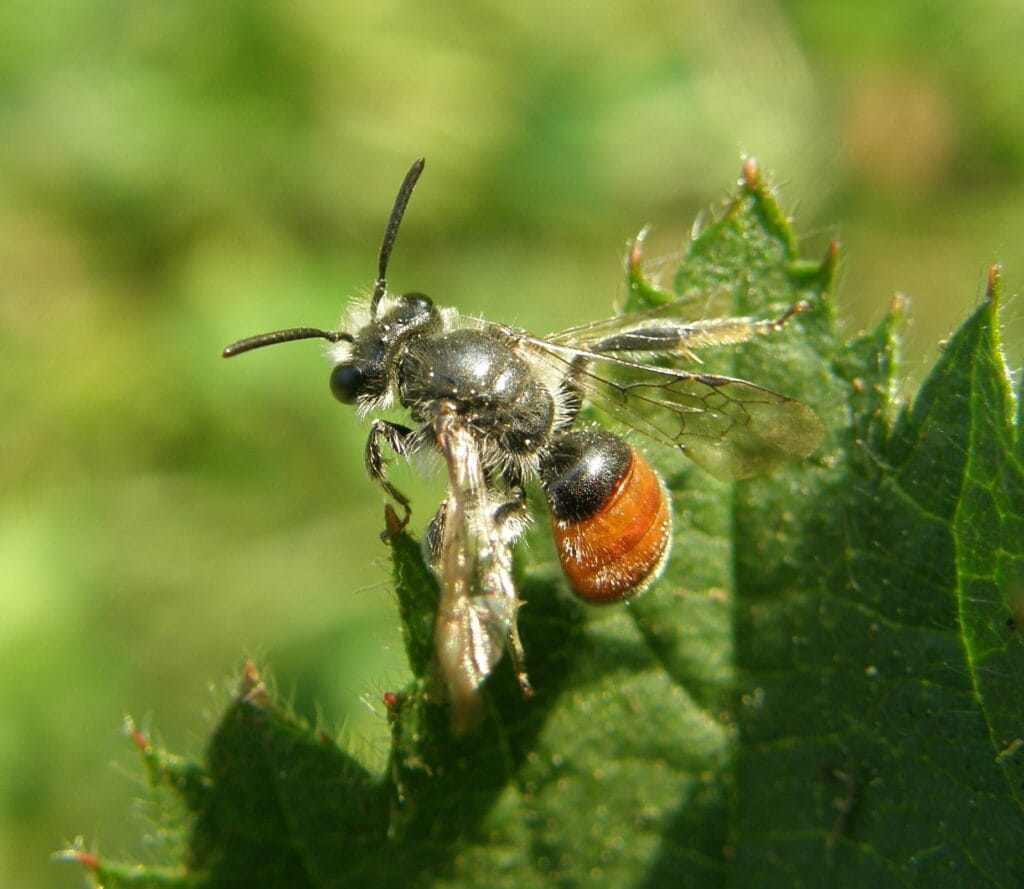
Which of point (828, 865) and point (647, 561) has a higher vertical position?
point (647, 561)

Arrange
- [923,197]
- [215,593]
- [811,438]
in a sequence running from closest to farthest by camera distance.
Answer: [811,438] → [215,593] → [923,197]

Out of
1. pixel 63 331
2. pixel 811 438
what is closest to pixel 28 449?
pixel 63 331

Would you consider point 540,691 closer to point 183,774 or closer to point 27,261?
point 183,774

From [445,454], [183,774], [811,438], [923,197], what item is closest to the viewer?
[183,774]

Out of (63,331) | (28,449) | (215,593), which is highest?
(63,331)

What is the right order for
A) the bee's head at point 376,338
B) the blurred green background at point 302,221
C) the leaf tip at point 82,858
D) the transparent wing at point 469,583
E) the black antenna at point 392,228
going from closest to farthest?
the leaf tip at point 82,858, the transparent wing at point 469,583, the bee's head at point 376,338, the black antenna at point 392,228, the blurred green background at point 302,221

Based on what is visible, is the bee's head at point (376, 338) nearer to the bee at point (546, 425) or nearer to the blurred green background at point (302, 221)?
the bee at point (546, 425)

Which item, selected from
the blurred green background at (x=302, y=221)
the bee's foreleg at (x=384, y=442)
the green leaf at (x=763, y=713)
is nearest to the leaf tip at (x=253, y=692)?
the green leaf at (x=763, y=713)
